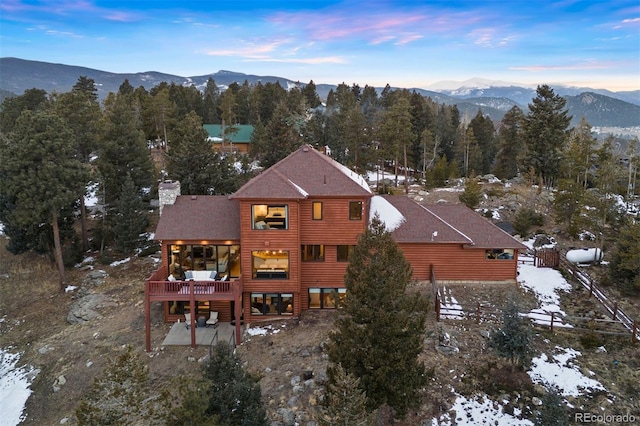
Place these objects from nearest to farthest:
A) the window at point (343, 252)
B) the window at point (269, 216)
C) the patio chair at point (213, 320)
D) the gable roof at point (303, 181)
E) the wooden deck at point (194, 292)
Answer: the wooden deck at point (194, 292) → the gable roof at point (303, 181) → the window at point (269, 216) → the patio chair at point (213, 320) → the window at point (343, 252)

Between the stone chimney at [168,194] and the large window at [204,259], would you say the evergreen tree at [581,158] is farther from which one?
the stone chimney at [168,194]

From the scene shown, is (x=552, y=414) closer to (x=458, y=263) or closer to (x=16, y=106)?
(x=458, y=263)

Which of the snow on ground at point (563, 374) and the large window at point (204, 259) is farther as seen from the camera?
the large window at point (204, 259)

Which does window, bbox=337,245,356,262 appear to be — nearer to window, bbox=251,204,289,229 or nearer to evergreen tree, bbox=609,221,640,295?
window, bbox=251,204,289,229

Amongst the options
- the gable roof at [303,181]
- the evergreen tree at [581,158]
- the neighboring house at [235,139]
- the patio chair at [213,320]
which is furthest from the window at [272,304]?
the neighboring house at [235,139]

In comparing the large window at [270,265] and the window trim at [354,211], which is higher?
the window trim at [354,211]

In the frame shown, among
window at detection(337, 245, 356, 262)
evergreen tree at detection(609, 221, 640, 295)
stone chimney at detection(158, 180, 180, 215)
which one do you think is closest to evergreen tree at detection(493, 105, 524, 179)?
evergreen tree at detection(609, 221, 640, 295)

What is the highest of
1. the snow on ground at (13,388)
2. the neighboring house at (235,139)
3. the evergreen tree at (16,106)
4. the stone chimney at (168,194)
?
the evergreen tree at (16,106)

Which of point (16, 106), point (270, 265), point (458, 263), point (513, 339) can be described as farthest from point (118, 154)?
point (513, 339)
